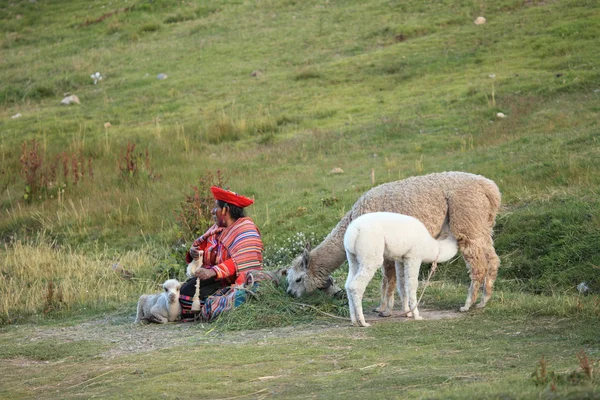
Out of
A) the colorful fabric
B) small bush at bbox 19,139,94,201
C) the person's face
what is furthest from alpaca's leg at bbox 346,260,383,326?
small bush at bbox 19,139,94,201

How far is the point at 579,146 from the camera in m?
13.3

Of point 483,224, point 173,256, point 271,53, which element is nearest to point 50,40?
point 271,53

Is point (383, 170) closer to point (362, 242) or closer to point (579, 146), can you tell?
point (579, 146)

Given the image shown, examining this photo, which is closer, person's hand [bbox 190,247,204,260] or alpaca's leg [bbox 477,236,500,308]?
alpaca's leg [bbox 477,236,500,308]

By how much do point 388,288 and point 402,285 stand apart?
0.97ft

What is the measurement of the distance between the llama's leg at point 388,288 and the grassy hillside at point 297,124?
1.91 meters

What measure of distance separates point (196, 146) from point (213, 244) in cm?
864

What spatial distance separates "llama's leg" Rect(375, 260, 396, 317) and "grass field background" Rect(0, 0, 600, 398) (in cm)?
57

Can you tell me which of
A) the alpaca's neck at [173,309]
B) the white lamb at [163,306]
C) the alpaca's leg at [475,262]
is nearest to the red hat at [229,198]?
the white lamb at [163,306]

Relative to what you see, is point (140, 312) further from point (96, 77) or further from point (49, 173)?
point (96, 77)

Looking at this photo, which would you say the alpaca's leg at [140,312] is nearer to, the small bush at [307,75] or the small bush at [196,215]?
the small bush at [196,215]

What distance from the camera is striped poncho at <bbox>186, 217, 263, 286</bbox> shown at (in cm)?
917

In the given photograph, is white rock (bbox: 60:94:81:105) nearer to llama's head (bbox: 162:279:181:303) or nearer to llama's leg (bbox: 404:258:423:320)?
llama's head (bbox: 162:279:181:303)

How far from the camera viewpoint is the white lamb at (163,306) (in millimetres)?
8791
